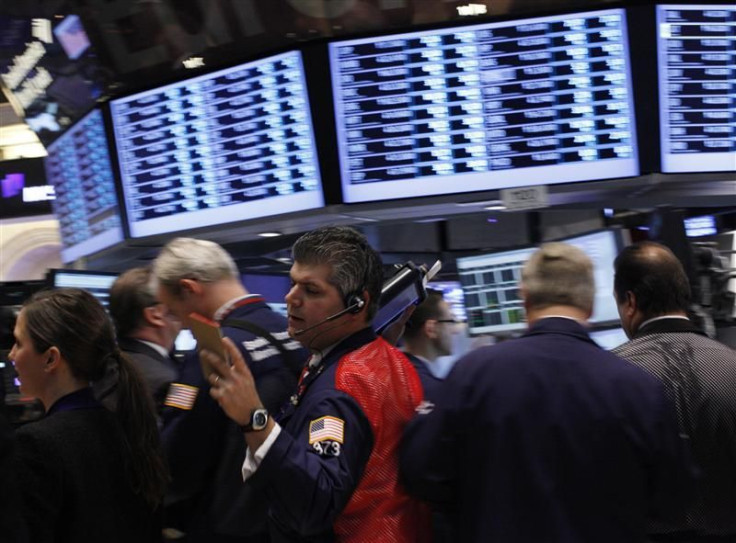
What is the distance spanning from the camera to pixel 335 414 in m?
2.09

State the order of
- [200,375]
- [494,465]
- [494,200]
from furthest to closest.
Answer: [494,200]
[200,375]
[494,465]

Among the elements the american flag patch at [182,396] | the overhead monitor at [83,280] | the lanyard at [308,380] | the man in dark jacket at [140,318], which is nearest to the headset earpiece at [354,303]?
the lanyard at [308,380]

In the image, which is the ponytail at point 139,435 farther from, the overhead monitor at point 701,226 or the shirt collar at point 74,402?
the overhead monitor at point 701,226

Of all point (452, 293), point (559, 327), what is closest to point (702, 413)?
point (559, 327)

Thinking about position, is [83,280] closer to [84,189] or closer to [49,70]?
[84,189]

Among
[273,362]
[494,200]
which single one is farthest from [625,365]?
[494,200]

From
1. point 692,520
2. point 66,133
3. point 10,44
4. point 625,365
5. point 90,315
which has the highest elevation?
point 10,44

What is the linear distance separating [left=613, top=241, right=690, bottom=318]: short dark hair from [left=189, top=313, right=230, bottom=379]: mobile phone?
5.16 ft

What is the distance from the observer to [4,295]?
4531mm

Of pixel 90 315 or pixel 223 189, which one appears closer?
pixel 90 315

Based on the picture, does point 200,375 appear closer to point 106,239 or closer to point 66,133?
point 106,239

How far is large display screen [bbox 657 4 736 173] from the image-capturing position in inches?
151

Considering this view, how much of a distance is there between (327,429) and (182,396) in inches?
28.5

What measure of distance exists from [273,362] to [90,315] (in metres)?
0.52
